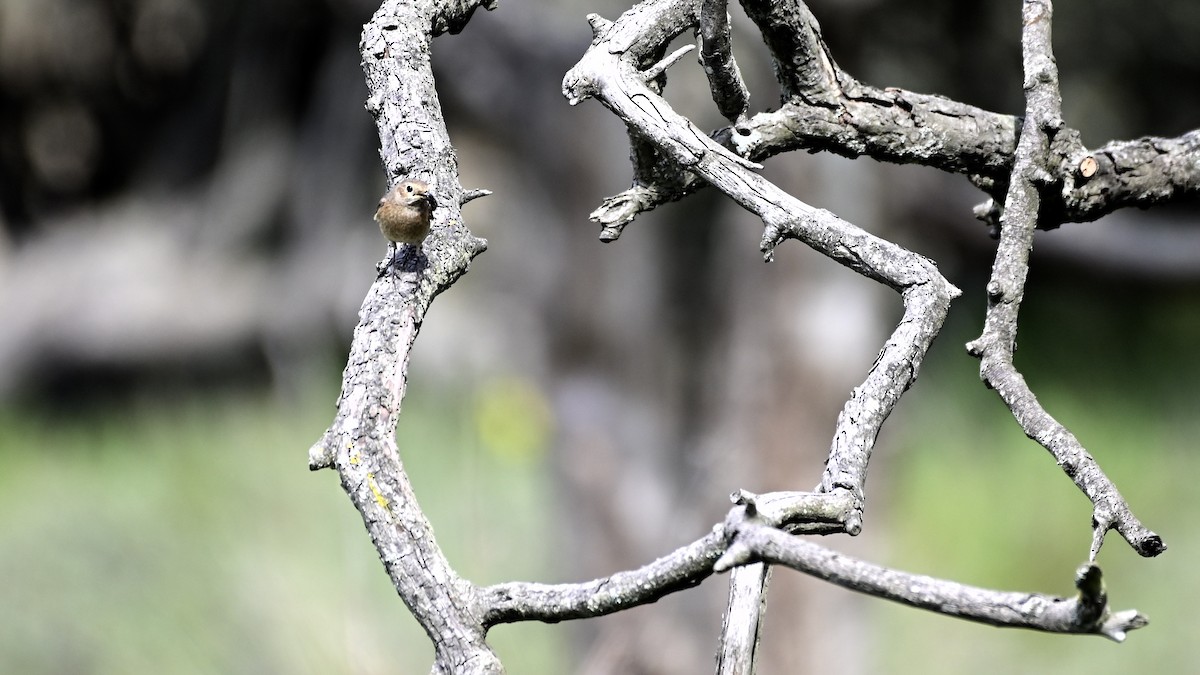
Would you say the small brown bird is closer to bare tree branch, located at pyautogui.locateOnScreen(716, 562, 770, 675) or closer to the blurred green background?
bare tree branch, located at pyautogui.locateOnScreen(716, 562, 770, 675)

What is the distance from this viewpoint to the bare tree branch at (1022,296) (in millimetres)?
762

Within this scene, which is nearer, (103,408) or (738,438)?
(738,438)

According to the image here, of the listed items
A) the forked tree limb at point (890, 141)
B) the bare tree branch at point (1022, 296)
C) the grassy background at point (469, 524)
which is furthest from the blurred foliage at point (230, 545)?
the bare tree branch at point (1022, 296)

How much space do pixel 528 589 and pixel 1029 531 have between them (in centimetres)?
333

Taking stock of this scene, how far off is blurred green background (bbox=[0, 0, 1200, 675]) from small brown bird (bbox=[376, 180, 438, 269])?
5.78 feet

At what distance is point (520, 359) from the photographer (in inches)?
181

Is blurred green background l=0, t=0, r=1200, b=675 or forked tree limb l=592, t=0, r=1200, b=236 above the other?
blurred green background l=0, t=0, r=1200, b=675

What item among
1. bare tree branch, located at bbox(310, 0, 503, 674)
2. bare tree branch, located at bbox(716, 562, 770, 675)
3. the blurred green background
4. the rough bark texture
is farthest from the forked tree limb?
the blurred green background

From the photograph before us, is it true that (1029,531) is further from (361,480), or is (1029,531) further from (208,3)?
(208,3)

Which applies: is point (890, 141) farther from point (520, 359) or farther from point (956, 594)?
point (520, 359)

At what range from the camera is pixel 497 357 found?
4.85 metres

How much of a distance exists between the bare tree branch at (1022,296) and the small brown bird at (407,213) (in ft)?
1.27

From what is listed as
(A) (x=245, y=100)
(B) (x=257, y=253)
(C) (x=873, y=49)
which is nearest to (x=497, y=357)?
(B) (x=257, y=253)

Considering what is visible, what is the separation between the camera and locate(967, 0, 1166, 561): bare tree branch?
762 millimetres
